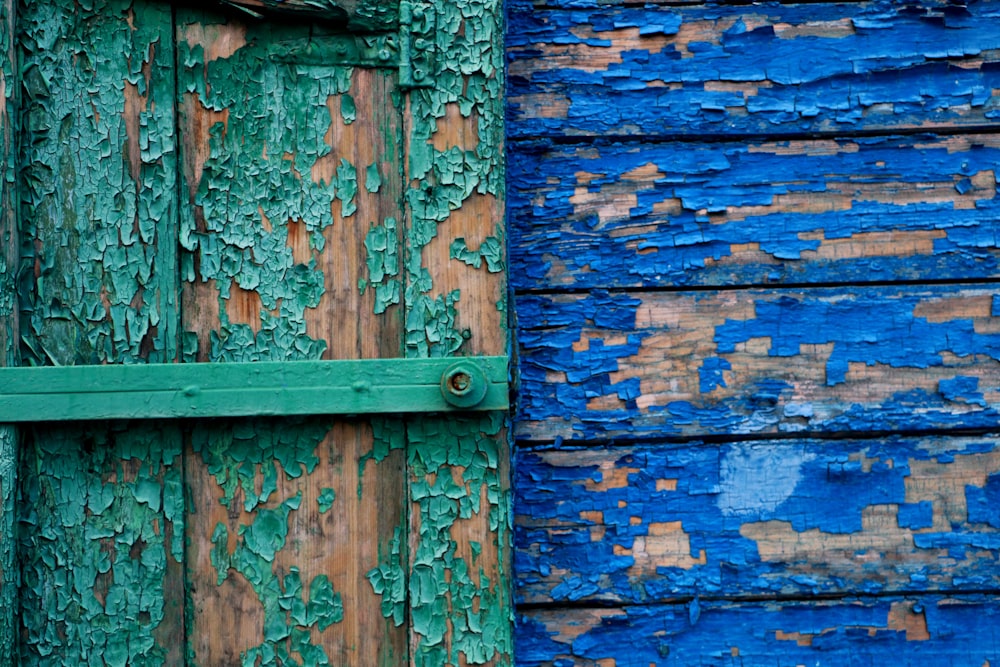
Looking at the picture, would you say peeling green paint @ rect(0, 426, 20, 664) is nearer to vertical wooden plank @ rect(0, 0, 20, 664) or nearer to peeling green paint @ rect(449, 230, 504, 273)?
vertical wooden plank @ rect(0, 0, 20, 664)

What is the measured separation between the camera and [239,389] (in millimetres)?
755

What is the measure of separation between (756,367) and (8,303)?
0.81 meters

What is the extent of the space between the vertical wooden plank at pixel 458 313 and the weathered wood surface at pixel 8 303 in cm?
39

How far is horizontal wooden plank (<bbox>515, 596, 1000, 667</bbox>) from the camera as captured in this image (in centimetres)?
88

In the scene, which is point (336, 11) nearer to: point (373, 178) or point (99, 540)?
point (373, 178)

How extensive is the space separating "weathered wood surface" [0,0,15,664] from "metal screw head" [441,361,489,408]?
43 cm

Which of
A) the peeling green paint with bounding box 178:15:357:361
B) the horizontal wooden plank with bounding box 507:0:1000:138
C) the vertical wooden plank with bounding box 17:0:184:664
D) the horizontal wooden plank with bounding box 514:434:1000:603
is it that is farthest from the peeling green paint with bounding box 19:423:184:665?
the horizontal wooden plank with bounding box 507:0:1000:138

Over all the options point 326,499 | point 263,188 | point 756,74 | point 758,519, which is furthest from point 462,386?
point 756,74

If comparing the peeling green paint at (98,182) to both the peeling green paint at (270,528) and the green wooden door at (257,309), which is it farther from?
the peeling green paint at (270,528)

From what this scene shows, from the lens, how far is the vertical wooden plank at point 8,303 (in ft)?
2.44

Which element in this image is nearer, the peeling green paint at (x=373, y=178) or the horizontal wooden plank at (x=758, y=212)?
the peeling green paint at (x=373, y=178)

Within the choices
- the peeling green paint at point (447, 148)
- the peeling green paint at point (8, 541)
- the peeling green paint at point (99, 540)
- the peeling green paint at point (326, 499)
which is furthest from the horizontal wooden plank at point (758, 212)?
the peeling green paint at point (8, 541)

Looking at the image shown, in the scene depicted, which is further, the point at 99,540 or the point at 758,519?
the point at 758,519

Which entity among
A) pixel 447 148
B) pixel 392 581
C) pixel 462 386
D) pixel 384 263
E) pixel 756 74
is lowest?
pixel 392 581
